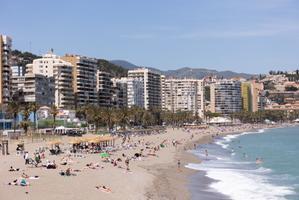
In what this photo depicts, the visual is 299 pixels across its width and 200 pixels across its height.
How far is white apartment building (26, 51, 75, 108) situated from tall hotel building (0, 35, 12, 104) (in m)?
28.6

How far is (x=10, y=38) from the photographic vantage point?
11838cm

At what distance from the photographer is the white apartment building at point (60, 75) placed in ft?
482

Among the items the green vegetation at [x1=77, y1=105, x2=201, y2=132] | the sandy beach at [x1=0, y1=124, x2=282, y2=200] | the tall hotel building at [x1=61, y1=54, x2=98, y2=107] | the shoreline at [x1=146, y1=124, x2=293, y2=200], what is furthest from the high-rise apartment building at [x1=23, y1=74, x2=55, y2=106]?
the shoreline at [x1=146, y1=124, x2=293, y2=200]

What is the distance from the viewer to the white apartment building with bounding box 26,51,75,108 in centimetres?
14700

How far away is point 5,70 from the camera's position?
4523 inches

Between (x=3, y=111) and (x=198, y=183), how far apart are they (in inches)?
2424

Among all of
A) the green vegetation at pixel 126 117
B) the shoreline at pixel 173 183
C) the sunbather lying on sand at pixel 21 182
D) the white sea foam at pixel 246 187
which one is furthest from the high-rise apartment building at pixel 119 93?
the sunbather lying on sand at pixel 21 182

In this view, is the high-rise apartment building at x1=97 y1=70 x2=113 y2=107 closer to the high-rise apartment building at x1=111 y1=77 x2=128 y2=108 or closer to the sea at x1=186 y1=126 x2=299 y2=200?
the high-rise apartment building at x1=111 y1=77 x2=128 y2=108

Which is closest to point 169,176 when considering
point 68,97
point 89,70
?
point 68,97

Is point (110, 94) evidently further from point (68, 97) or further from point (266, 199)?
point (266, 199)

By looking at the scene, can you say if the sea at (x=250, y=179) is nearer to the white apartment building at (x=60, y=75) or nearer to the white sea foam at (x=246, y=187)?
the white sea foam at (x=246, y=187)

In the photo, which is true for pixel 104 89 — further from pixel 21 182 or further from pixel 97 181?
pixel 21 182

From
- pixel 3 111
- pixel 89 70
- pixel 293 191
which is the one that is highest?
pixel 89 70

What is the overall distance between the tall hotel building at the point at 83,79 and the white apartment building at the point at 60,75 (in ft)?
12.2
